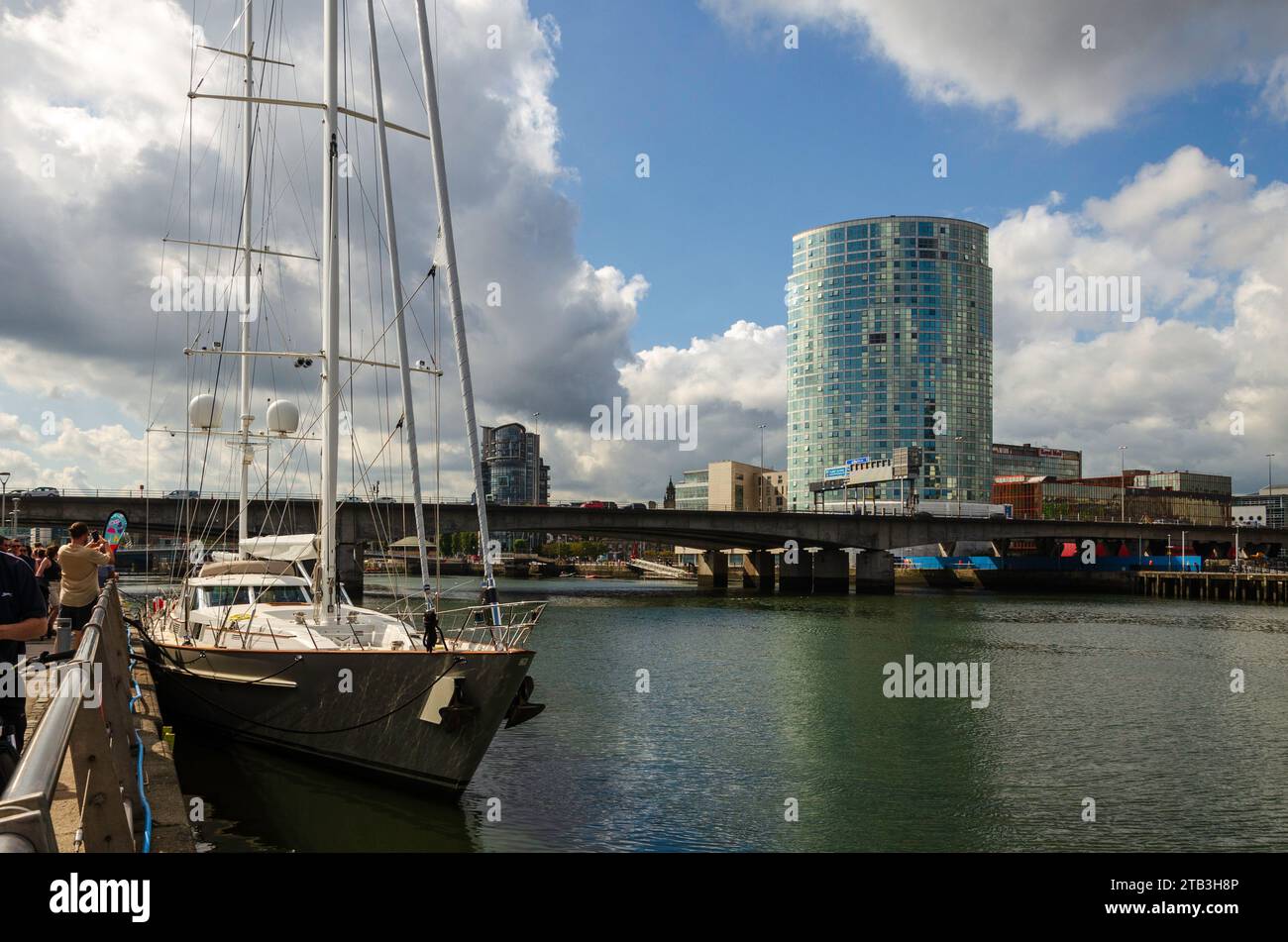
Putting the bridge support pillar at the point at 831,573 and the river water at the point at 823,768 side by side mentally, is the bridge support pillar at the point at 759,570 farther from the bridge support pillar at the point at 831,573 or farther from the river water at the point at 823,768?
the river water at the point at 823,768

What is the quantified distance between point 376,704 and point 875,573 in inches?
2983

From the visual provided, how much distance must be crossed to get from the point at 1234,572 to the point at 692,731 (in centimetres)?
9129

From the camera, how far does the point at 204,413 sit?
30.1 m

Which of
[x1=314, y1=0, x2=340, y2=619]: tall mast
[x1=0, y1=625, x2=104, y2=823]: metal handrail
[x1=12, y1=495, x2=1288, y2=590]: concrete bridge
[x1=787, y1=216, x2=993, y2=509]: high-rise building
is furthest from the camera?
[x1=787, y1=216, x2=993, y2=509]: high-rise building

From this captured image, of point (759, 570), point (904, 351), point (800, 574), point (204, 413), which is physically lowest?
point (759, 570)

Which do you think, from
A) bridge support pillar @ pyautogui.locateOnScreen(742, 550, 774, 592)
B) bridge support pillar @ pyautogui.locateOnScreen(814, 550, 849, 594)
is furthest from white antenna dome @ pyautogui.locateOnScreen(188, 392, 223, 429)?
bridge support pillar @ pyautogui.locateOnScreen(742, 550, 774, 592)

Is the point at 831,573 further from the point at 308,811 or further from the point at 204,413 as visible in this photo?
the point at 308,811

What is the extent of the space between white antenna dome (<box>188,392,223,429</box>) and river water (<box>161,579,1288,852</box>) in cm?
1303

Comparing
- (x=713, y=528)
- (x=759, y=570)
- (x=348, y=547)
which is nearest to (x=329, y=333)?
(x=348, y=547)

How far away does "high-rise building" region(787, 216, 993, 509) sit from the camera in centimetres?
18500

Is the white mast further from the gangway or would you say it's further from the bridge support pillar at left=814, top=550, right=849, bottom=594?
the gangway

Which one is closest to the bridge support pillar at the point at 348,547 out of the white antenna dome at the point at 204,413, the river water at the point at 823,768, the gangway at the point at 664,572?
the river water at the point at 823,768

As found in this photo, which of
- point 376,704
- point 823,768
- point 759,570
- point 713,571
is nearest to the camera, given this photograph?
point 376,704
